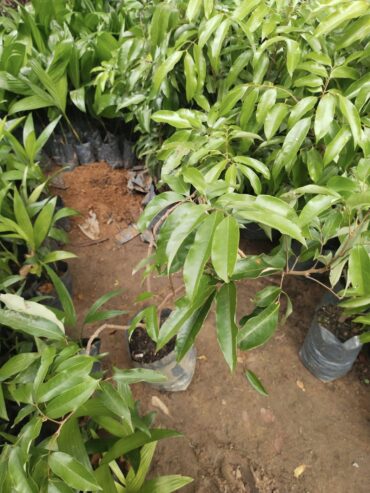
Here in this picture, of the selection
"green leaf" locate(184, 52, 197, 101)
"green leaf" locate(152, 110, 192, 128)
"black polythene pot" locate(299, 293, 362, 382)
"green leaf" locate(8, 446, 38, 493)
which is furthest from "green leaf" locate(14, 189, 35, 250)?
"black polythene pot" locate(299, 293, 362, 382)

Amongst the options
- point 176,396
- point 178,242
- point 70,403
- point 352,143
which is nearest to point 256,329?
point 178,242

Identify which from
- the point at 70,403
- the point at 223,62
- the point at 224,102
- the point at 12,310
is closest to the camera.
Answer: the point at 70,403

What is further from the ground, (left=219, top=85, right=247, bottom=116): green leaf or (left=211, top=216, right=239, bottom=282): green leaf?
(left=219, top=85, right=247, bottom=116): green leaf

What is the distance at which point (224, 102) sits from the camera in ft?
3.41

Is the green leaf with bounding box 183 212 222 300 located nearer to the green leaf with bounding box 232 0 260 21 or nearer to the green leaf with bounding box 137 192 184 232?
the green leaf with bounding box 137 192 184 232

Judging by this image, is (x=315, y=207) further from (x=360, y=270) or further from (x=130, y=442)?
(x=130, y=442)

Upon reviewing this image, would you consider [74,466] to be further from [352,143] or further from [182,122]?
[352,143]

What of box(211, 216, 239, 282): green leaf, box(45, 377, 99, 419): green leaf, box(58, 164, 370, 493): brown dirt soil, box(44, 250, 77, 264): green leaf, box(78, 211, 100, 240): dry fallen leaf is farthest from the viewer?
box(78, 211, 100, 240): dry fallen leaf

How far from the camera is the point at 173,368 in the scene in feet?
4.38

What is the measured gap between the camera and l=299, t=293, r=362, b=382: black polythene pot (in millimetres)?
1300

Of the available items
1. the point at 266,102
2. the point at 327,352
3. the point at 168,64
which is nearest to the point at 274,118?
the point at 266,102

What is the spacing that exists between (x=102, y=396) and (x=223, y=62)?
47.5 inches

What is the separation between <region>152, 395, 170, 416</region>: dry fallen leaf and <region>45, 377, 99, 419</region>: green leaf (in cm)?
85

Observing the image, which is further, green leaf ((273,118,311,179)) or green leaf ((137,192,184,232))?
green leaf ((273,118,311,179))
